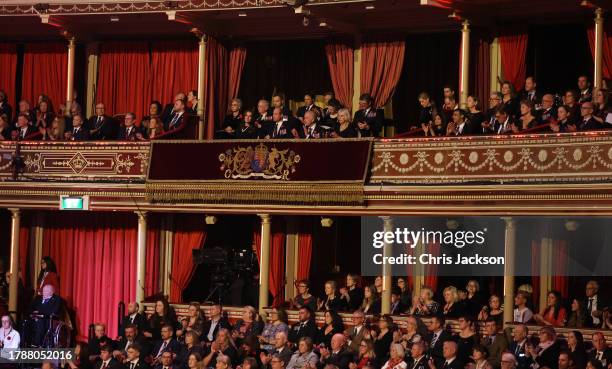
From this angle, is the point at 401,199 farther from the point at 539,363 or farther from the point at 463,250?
the point at 539,363

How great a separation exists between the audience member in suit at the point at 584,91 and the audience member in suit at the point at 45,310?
9.02 m

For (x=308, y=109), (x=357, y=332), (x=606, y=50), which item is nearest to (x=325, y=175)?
(x=308, y=109)

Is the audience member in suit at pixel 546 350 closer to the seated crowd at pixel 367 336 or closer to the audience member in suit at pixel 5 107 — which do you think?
the seated crowd at pixel 367 336

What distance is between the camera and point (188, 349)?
2052 centimetres

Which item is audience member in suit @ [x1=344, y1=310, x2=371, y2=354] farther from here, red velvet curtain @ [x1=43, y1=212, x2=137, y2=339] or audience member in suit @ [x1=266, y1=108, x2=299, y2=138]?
red velvet curtain @ [x1=43, y1=212, x2=137, y2=339]

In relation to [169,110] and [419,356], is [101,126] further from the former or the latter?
[419,356]

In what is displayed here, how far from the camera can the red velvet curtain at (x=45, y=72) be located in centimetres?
2606

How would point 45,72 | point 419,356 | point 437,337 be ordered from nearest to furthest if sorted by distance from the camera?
point 419,356 < point 437,337 < point 45,72

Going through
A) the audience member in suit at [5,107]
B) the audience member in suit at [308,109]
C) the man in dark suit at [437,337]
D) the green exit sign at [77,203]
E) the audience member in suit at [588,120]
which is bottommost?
the man in dark suit at [437,337]

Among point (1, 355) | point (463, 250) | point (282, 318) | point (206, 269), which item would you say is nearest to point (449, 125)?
point (463, 250)

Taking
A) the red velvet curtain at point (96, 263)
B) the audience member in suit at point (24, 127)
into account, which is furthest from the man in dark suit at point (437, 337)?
the audience member in suit at point (24, 127)

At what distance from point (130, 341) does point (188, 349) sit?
4.35 feet

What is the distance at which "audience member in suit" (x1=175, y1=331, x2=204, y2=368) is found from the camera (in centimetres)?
2023

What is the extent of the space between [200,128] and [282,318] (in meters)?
4.13
